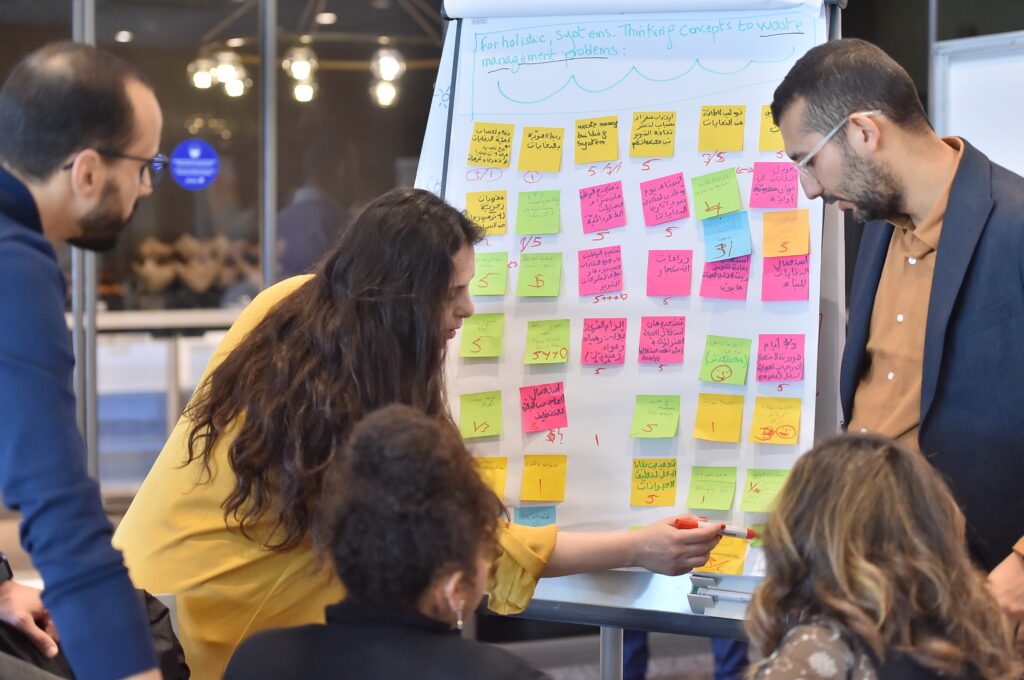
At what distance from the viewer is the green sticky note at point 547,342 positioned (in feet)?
7.94

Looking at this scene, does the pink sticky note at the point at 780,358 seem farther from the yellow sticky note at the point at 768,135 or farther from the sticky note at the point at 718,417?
the yellow sticky note at the point at 768,135

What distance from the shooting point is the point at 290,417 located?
5.50 ft

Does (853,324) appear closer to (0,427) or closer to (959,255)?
(959,255)

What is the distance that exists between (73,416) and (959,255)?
5.01 feet

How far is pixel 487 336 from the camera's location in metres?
2.46

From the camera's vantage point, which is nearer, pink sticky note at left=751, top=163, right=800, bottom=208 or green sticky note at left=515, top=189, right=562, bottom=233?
pink sticky note at left=751, top=163, right=800, bottom=208

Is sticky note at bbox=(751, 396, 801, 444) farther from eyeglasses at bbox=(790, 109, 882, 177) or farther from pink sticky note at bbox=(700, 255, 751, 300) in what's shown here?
eyeglasses at bbox=(790, 109, 882, 177)

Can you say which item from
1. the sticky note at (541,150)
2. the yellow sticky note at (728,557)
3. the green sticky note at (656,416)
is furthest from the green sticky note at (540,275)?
the yellow sticky note at (728,557)

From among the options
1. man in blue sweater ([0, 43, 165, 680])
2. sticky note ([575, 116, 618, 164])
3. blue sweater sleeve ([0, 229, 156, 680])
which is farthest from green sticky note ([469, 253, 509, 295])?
blue sweater sleeve ([0, 229, 156, 680])

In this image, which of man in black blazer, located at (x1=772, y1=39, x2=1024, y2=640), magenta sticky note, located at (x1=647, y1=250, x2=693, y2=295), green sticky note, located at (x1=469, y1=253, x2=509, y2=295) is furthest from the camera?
green sticky note, located at (x1=469, y1=253, x2=509, y2=295)

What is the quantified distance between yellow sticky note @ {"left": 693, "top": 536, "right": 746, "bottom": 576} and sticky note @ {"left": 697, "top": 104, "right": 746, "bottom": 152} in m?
0.86

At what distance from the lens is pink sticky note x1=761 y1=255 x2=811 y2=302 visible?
2289 millimetres

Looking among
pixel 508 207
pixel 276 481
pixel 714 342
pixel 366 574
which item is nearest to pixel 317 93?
pixel 508 207

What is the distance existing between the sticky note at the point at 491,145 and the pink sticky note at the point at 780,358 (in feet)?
2.42
